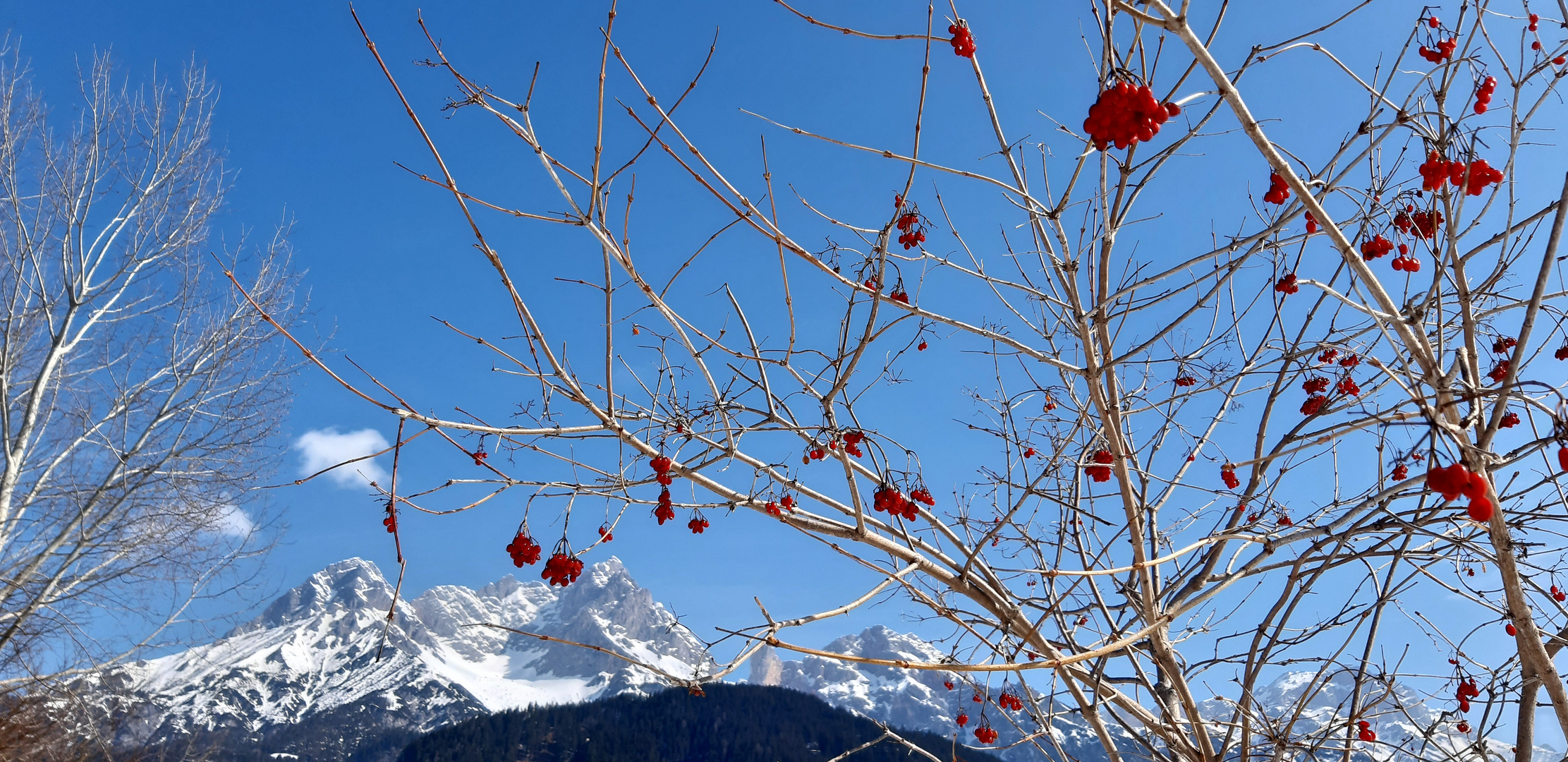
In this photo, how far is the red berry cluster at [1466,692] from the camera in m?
3.06

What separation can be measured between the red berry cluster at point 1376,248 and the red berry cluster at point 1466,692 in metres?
1.80

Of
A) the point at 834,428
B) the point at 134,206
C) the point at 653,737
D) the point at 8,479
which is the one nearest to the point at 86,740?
the point at 8,479

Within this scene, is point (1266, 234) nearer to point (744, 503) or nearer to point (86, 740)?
point (744, 503)

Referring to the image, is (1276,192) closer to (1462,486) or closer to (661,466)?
(1462,486)

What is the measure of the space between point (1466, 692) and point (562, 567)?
3.39m

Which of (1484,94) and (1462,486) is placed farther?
(1484,94)

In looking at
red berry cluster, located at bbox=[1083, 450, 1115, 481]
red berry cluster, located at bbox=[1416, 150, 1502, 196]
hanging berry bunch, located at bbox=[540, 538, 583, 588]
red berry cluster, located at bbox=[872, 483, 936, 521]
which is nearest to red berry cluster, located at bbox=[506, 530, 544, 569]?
hanging berry bunch, located at bbox=[540, 538, 583, 588]

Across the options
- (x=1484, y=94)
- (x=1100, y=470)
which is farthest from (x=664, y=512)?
(x=1484, y=94)

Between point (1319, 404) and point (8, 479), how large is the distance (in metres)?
10.9

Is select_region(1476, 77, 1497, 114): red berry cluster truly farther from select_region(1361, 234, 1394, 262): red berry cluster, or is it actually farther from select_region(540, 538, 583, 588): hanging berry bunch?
select_region(540, 538, 583, 588): hanging berry bunch

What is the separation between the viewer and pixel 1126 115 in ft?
5.21

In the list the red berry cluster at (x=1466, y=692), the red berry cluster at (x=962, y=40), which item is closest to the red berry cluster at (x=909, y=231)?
the red berry cluster at (x=962, y=40)

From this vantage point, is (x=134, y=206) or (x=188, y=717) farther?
(x=188, y=717)

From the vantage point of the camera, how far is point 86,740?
1059 cm
